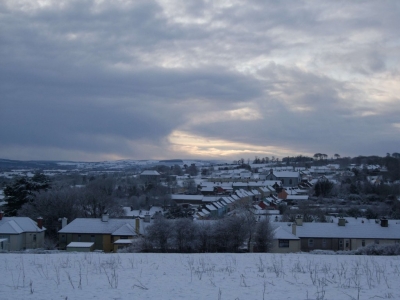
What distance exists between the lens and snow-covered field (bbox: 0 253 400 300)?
9.81m

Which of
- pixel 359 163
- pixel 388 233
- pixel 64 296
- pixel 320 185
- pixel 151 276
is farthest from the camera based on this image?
pixel 359 163

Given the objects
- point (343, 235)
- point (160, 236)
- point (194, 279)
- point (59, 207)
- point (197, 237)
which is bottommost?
point (343, 235)

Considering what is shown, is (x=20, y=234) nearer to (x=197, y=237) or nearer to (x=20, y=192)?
(x=197, y=237)

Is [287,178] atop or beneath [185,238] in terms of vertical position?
atop

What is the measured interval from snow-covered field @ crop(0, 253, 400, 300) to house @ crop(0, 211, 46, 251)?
769 inches

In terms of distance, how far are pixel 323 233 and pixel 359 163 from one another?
174 m

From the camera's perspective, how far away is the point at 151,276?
39.9 ft

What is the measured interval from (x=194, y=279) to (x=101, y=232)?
25602mm

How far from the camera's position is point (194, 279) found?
11695 millimetres

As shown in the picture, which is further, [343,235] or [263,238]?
[343,235]

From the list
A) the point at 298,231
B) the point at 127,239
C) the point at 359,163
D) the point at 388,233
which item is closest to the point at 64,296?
the point at 127,239

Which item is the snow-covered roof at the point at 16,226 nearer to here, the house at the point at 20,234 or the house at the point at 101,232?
the house at the point at 20,234

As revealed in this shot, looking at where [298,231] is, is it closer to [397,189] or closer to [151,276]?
[151,276]

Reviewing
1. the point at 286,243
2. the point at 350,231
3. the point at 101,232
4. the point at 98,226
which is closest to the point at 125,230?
the point at 101,232
